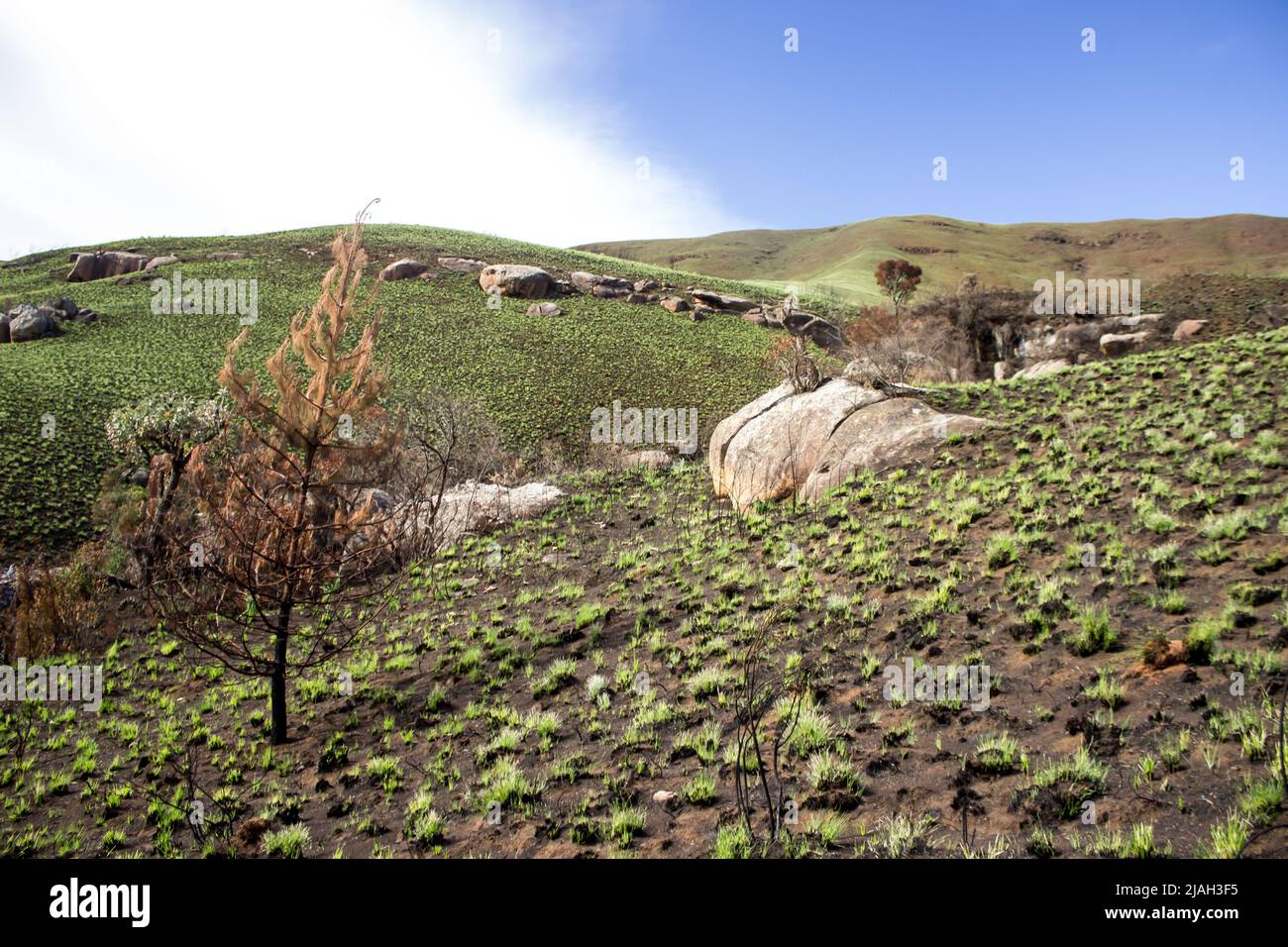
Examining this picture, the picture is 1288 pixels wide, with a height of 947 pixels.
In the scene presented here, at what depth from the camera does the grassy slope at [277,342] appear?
87.2ft

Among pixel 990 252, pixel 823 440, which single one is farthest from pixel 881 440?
pixel 990 252

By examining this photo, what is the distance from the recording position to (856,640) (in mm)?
8531

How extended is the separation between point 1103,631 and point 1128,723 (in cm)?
181

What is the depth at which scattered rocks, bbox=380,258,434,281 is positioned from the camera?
6238cm

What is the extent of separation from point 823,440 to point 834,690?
10.2 m

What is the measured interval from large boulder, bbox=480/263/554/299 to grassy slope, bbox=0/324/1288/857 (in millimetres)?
50767

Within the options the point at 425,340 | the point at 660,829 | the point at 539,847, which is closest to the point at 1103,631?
the point at 660,829

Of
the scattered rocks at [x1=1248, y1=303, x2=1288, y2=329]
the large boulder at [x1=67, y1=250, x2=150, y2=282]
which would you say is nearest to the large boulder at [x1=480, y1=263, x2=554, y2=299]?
the large boulder at [x1=67, y1=250, x2=150, y2=282]

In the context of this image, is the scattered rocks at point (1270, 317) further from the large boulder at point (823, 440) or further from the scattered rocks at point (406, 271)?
the scattered rocks at point (406, 271)

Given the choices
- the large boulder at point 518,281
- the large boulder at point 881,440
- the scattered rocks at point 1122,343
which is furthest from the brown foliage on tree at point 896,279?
the large boulder at point 881,440

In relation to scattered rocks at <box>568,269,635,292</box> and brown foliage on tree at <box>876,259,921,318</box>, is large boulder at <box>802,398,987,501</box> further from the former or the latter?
scattered rocks at <box>568,269,635,292</box>

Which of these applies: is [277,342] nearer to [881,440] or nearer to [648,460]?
[648,460]

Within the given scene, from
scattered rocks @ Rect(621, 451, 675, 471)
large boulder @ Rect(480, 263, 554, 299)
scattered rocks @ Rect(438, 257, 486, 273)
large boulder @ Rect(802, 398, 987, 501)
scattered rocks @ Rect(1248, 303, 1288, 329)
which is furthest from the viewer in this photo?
scattered rocks @ Rect(438, 257, 486, 273)
